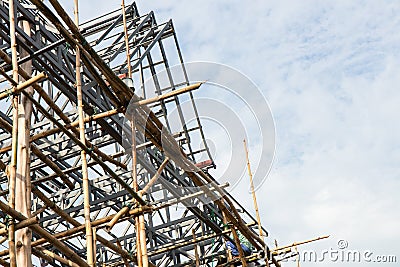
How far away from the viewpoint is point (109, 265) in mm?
14969

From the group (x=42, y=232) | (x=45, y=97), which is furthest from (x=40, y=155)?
(x=42, y=232)

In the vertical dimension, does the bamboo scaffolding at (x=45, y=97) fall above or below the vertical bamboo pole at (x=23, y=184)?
above

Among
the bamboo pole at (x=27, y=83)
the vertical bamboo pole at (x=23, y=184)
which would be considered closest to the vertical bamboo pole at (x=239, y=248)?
the vertical bamboo pole at (x=23, y=184)

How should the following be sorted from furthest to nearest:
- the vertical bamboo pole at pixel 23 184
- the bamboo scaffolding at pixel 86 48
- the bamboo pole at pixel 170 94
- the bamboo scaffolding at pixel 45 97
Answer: the bamboo pole at pixel 170 94
the bamboo scaffolding at pixel 45 97
the bamboo scaffolding at pixel 86 48
the vertical bamboo pole at pixel 23 184

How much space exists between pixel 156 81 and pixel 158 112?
82 cm

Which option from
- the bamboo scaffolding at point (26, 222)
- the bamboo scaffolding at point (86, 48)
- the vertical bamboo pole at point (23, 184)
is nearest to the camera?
the bamboo scaffolding at point (26, 222)

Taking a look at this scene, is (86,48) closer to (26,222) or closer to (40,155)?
(40,155)

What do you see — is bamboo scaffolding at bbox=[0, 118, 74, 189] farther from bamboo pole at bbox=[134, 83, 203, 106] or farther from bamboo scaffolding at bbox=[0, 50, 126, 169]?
bamboo pole at bbox=[134, 83, 203, 106]

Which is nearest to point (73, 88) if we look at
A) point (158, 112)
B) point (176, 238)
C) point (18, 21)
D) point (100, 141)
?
point (18, 21)

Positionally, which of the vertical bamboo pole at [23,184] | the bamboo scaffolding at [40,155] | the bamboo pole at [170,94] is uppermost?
the bamboo pole at [170,94]

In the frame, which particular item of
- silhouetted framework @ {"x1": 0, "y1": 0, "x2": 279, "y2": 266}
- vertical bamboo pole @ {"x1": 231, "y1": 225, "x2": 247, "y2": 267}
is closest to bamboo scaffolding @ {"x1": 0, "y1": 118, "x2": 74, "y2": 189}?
silhouetted framework @ {"x1": 0, "y1": 0, "x2": 279, "y2": 266}

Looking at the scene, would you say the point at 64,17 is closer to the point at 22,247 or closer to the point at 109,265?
the point at 22,247

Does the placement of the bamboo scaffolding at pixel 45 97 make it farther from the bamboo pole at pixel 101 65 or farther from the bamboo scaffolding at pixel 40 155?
the bamboo pole at pixel 101 65

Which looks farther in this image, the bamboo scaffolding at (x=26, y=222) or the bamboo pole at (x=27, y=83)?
the bamboo pole at (x=27, y=83)
